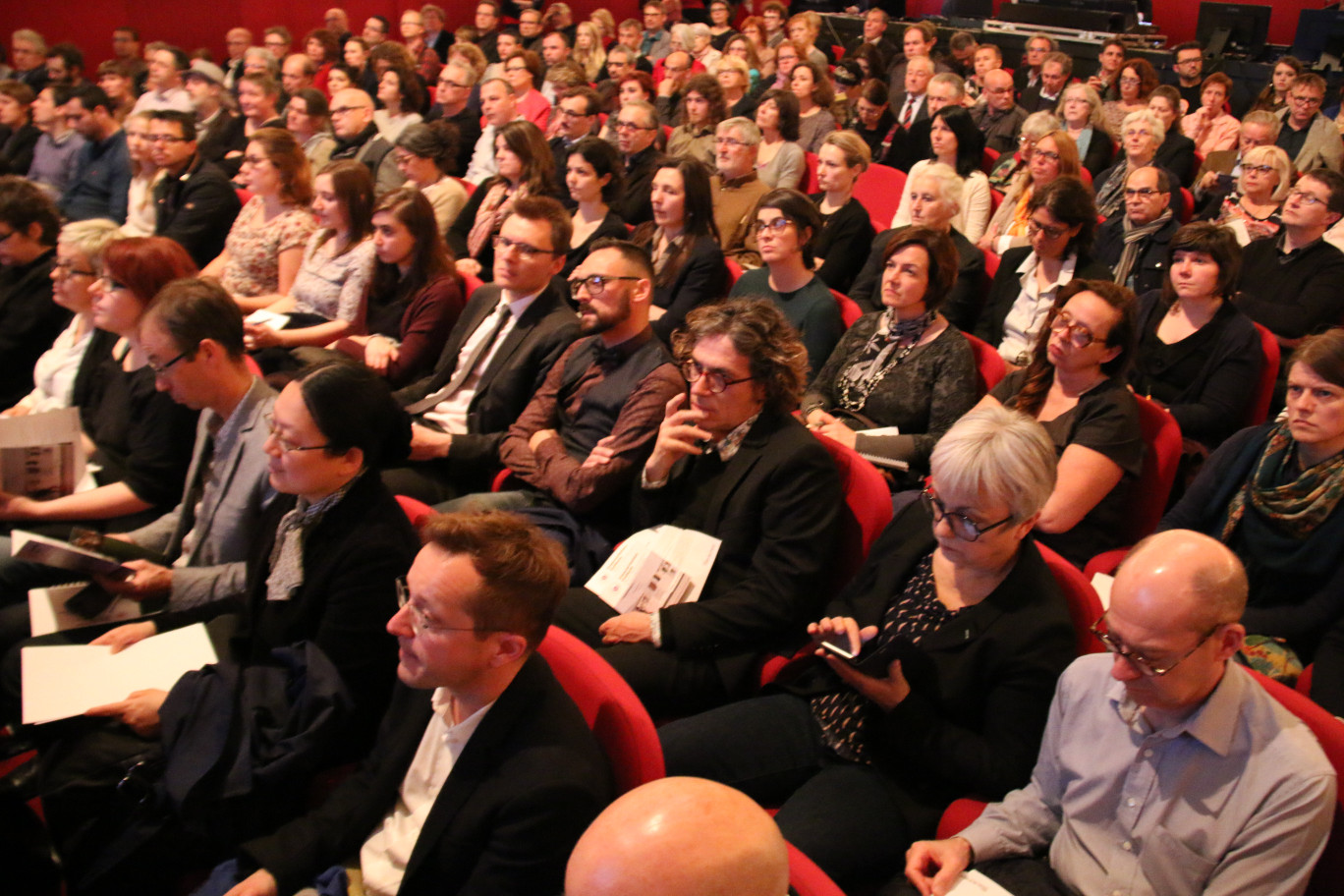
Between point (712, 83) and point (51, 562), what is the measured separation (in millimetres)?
5019

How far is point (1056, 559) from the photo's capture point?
77.1 inches

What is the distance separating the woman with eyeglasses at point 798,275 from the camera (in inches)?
138

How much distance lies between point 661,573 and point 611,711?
0.71 m

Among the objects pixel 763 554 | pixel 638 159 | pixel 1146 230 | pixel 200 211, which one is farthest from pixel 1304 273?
pixel 200 211

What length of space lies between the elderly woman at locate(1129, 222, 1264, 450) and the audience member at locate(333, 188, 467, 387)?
257 cm

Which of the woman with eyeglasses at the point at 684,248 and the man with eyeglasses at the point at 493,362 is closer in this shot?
the man with eyeglasses at the point at 493,362

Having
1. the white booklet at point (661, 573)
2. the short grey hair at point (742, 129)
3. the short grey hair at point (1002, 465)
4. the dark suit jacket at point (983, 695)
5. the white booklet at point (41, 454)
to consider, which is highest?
the short grey hair at point (742, 129)

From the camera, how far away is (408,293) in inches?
147

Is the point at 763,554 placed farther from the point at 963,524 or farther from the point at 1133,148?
the point at 1133,148

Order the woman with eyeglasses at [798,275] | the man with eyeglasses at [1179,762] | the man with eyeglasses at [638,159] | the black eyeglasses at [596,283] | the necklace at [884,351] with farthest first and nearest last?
1. the man with eyeglasses at [638,159]
2. the woman with eyeglasses at [798,275]
3. the necklace at [884,351]
4. the black eyeglasses at [596,283]
5. the man with eyeglasses at [1179,762]

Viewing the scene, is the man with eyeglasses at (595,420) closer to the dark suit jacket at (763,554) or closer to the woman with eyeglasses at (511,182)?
the dark suit jacket at (763,554)

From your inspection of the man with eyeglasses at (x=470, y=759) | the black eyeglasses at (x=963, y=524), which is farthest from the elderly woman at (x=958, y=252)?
the man with eyeglasses at (x=470, y=759)

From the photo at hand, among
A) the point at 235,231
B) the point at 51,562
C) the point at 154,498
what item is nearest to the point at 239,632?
the point at 51,562

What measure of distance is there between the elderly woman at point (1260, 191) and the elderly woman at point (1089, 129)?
1.26 metres
